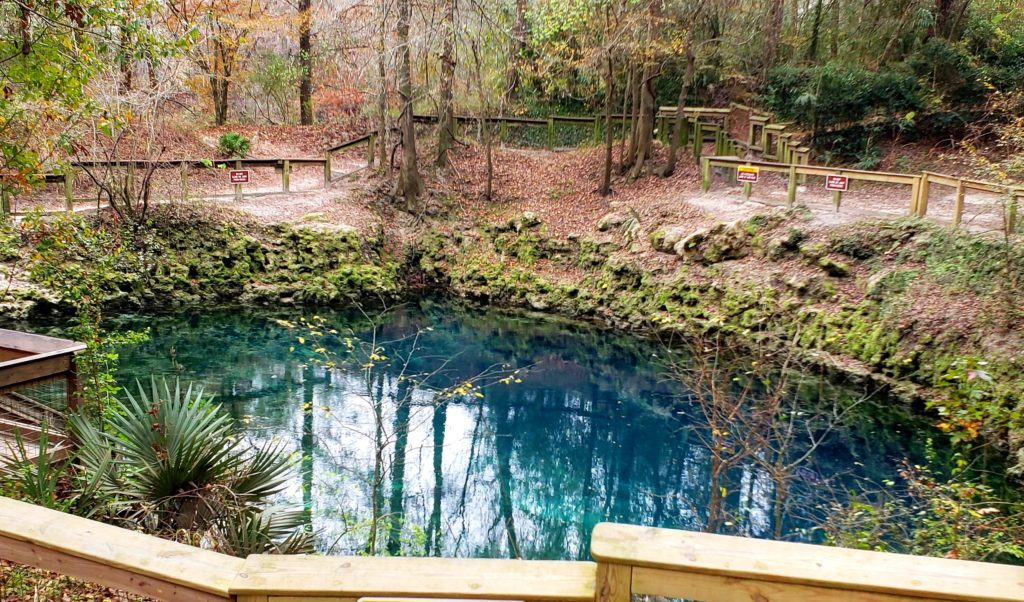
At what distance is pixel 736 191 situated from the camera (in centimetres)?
1855

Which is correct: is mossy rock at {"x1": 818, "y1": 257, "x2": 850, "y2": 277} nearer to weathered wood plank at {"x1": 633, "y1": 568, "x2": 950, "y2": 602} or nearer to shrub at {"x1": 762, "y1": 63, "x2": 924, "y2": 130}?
shrub at {"x1": 762, "y1": 63, "x2": 924, "y2": 130}

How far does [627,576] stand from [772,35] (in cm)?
2499

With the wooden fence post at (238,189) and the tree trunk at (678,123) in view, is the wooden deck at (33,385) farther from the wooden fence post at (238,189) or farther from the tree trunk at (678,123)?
the tree trunk at (678,123)

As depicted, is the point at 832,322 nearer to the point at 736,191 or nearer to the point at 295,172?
the point at 736,191

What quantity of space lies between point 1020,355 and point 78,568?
11.3m

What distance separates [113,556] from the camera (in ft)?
6.08

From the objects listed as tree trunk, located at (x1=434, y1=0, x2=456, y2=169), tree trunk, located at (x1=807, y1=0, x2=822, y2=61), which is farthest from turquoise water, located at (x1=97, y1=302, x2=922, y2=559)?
tree trunk, located at (x1=807, y1=0, x2=822, y2=61)

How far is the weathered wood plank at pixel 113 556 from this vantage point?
1793 mm

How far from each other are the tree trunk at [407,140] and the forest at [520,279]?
0.11 m

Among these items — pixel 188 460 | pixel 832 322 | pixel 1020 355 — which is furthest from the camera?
pixel 832 322

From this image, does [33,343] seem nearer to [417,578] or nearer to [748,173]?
[417,578]

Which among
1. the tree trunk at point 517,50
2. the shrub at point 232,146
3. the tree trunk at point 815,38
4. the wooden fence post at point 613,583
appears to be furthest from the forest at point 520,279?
the wooden fence post at point 613,583

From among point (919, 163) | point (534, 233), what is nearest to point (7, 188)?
point (534, 233)

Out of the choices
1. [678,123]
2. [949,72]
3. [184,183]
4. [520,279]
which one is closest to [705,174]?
[678,123]
